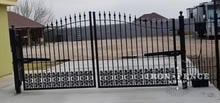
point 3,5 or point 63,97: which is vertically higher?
point 3,5

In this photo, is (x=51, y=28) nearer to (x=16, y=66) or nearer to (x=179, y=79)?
(x=16, y=66)

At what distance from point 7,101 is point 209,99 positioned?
500 cm

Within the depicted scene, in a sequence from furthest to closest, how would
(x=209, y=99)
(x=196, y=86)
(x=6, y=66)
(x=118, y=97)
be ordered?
(x=6, y=66) → (x=196, y=86) → (x=118, y=97) → (x=209, y=99)

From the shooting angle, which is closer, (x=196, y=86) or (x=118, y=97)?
(x=118, y=97)

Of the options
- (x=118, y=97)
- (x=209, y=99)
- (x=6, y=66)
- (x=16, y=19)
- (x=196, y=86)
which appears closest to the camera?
(x=209, y=99)

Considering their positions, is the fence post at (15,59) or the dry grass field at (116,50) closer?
the fence post at (15,59)

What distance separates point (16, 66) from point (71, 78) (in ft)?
5.08

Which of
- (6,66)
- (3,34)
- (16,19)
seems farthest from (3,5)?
(16,19)

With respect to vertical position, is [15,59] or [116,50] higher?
[116,50]

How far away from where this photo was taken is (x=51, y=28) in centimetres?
1365

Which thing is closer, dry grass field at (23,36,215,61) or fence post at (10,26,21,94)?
fence post at (10,26,21,94)

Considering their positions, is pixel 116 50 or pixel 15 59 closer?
pixel 15 59

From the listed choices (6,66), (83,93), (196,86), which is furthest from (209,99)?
(6,66)

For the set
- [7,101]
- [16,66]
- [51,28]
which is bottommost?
[7,101]
